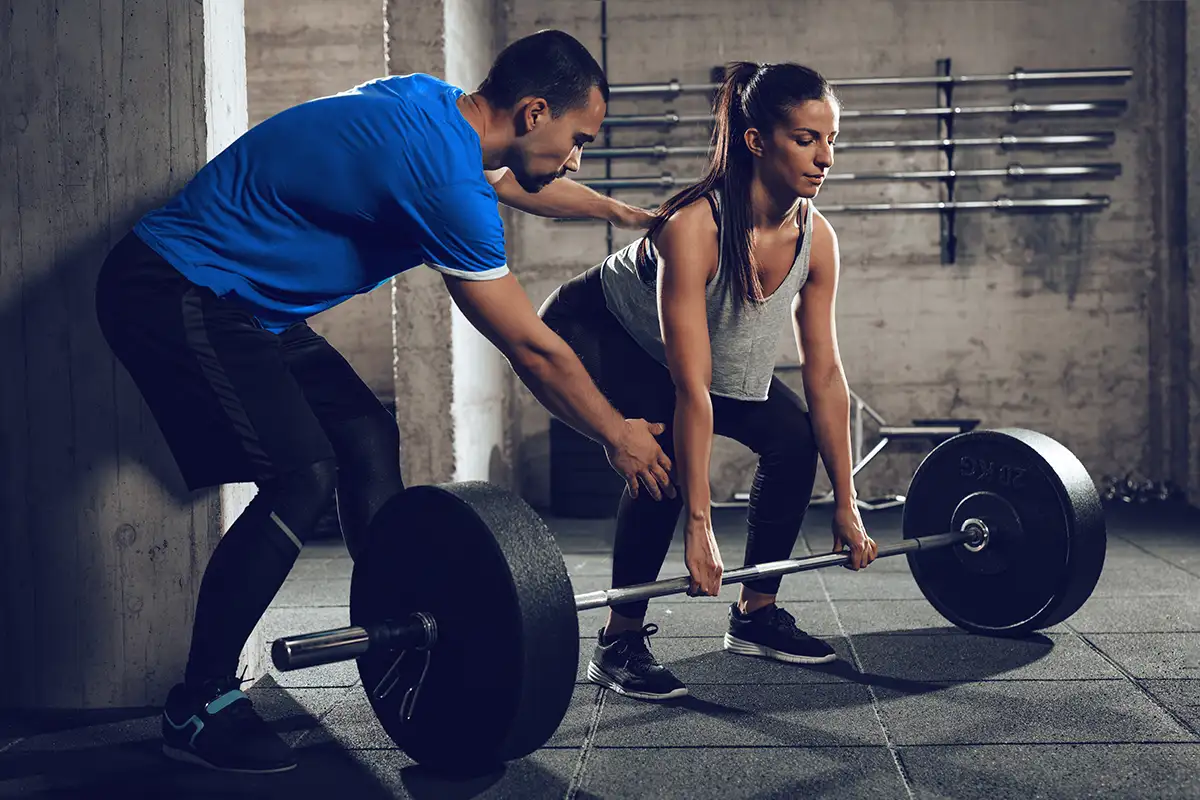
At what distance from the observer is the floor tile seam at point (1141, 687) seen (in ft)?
5.81

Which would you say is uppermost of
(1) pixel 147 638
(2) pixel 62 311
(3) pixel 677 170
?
(3) pixel 677 170

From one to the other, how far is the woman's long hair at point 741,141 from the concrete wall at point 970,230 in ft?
10.4

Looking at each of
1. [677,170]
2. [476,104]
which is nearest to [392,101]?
[476,104]

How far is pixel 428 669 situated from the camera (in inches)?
61.2

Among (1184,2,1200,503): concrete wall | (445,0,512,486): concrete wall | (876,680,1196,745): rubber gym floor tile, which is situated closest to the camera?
(876,680,1196,745): rubber gym floor tile

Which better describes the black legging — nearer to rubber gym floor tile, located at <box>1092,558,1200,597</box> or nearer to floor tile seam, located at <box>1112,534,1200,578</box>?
rubber gym floor tile, located at <box>1092,558,1200,597</box>

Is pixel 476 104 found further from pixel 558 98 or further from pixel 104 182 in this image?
pixel 104 182

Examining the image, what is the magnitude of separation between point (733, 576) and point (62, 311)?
133 centimetres

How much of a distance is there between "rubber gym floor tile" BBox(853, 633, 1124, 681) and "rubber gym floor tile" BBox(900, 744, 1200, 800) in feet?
1.38

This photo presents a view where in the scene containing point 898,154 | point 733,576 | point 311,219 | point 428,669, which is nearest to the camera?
point 428,669

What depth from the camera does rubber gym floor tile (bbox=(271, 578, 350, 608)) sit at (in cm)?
302

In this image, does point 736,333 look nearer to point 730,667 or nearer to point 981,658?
point 730,667

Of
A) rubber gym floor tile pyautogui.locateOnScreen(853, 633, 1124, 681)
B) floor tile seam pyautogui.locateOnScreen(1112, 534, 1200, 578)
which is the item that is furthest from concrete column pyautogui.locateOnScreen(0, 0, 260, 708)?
floor tile seam pyautogui.locateOnScreen(1112, 534, 1200, 578)

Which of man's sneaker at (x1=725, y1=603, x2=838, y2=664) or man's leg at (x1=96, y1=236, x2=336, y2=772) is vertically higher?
man's leg at (x1=96, y1=236, x2=336, y2=772)
